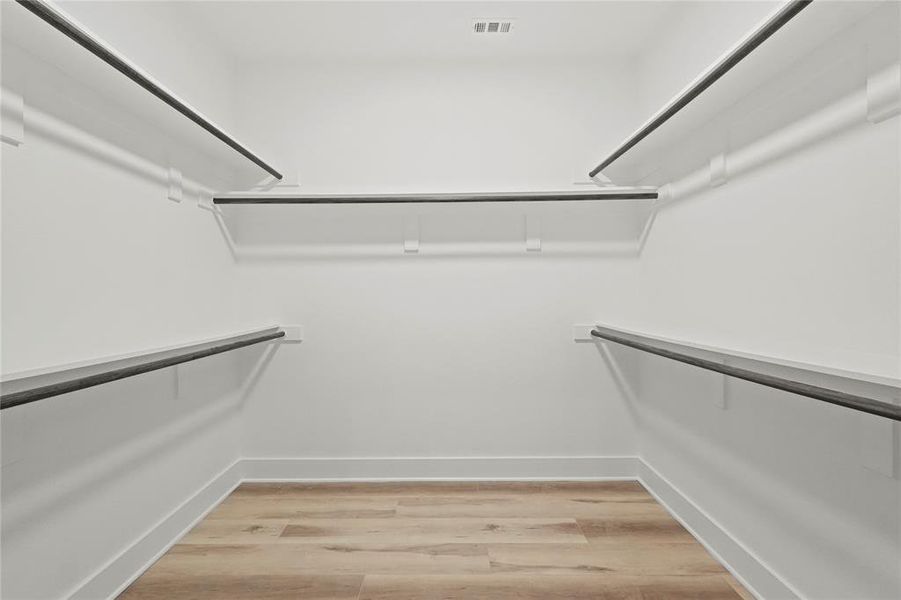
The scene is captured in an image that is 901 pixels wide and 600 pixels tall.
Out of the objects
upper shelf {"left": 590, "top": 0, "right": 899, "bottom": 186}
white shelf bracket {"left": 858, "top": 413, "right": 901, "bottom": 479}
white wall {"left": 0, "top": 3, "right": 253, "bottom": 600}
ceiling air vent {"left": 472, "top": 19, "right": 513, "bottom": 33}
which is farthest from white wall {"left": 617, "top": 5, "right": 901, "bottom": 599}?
white wall {"left": 0, "top": 3, "right": 253, "bottom": 600}

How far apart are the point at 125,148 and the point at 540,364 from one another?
79.4 inches

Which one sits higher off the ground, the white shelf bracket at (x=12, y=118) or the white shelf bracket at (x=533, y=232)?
the white shelf bracket at (x=12, y=118)

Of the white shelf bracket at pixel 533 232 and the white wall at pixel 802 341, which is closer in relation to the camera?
the white wall at pixel 802 341

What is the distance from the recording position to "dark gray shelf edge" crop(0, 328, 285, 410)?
0.95m

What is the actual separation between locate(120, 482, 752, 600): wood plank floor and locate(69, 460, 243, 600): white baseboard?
1.6 inches

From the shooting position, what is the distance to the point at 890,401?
2.66ft

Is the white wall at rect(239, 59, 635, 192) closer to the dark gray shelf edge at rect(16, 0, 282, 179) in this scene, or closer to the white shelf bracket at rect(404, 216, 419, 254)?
the white shelf bracket at rect(404, 216, 419, 254)

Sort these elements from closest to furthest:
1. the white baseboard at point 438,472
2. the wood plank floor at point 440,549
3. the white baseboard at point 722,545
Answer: the white baseboard at point 722,545 < the wood plank floor at point 440,549 < the white baseboard at point 438,472

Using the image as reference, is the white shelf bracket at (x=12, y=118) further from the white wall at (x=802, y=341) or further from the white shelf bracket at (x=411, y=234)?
the white wall at (x=802, y=341)

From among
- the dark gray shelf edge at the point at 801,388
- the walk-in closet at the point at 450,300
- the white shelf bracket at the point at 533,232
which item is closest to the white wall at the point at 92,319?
the walk-in closet at the point at 450,300

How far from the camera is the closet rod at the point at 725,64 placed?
100 centimetres

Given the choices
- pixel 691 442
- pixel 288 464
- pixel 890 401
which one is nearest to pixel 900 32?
pixel 890 401

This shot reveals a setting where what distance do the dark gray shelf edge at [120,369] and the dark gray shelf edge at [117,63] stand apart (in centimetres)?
81

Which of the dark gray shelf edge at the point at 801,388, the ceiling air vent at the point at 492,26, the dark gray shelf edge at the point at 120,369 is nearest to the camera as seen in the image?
the dark gray shelf edge at the point at 801,388
